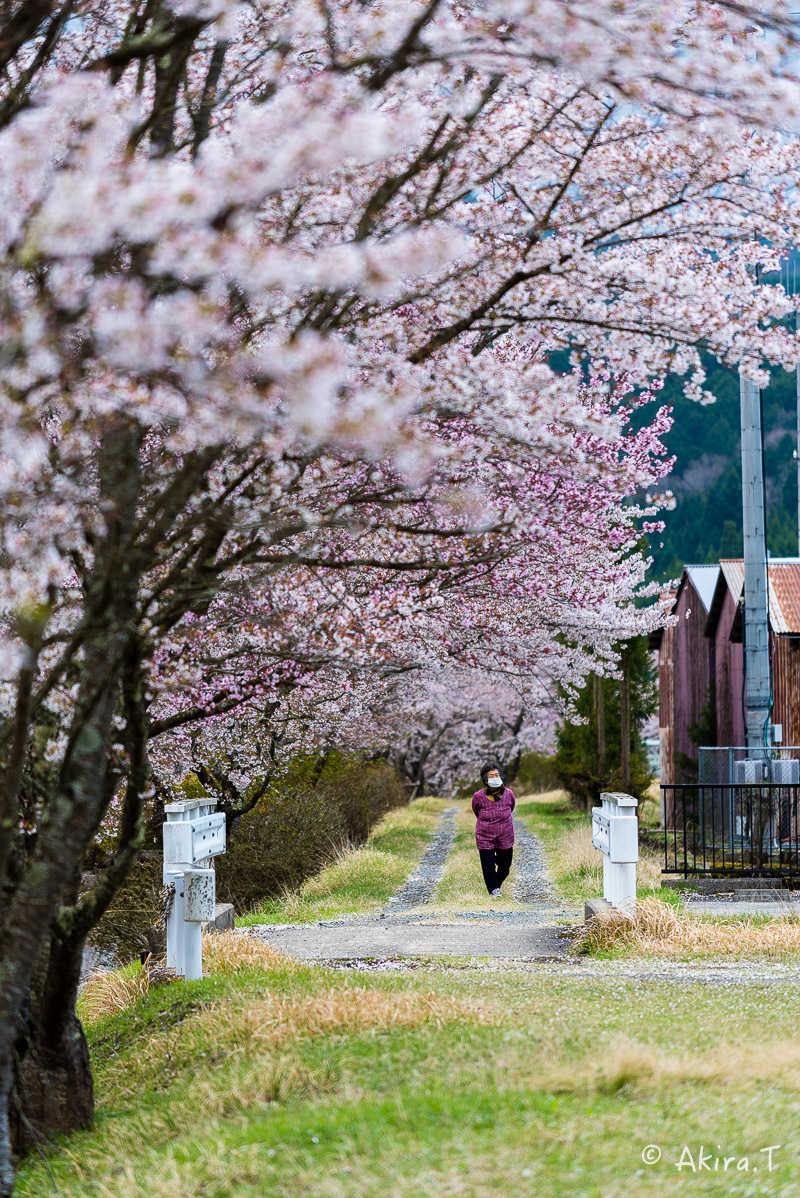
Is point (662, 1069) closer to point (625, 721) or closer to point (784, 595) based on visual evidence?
point (784, 595)

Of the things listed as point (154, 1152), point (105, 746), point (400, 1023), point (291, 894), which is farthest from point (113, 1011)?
point (291, 894)

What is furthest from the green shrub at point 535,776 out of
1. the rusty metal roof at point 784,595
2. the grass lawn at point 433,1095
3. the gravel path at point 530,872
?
the grass lawn at point 433,1095

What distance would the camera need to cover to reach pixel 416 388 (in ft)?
18.1

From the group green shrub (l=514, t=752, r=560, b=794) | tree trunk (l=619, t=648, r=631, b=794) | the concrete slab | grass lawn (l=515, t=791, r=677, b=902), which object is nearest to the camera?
the concrete slab

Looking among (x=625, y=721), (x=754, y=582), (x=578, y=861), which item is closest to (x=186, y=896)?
(x=754, y=582)

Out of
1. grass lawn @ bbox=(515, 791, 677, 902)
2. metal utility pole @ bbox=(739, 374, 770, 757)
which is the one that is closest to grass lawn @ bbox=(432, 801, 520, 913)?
grass lawn @ bbox=(515, 791, 677, 902)

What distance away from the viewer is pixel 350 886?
55.6 ft

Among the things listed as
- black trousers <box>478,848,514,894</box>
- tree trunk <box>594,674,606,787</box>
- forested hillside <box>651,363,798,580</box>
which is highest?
forested hillside <box>651,363,798,580</box>

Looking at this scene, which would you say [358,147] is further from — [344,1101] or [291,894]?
[291,894]

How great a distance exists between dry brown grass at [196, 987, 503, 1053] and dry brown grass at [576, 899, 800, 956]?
3.75 m

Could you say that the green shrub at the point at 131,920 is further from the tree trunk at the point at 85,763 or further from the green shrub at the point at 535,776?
the green shrub at the point at 535,776

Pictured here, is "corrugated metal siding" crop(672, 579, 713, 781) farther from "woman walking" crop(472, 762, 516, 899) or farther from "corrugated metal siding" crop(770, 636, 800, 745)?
"woman walking" crop(472, 762, 516, 899)

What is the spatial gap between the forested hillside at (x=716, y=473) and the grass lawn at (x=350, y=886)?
101224 mm

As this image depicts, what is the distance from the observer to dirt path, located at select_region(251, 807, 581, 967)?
34.0 ft
